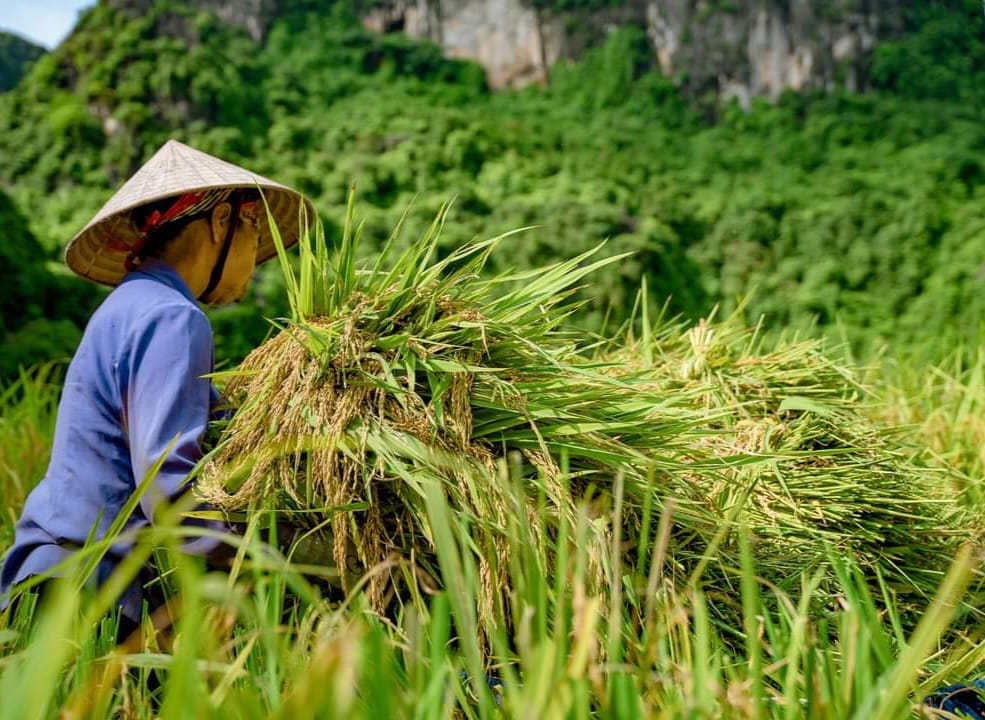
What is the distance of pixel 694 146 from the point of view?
51.7 feet

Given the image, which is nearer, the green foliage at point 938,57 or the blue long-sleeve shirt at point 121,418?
the blue long-sleeve shirt at point 121,418

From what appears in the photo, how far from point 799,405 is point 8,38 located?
2578cm

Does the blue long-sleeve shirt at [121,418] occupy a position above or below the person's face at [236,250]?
below

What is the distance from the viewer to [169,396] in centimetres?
122

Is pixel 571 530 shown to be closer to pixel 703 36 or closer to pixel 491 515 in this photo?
pixel 491 515

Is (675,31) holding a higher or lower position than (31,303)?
higher

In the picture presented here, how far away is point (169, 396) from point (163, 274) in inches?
11.5

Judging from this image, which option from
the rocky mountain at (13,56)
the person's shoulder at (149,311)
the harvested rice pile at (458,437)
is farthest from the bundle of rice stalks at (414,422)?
the rocky mountain at (13,56)

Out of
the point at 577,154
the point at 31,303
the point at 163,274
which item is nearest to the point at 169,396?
the point at 163,274

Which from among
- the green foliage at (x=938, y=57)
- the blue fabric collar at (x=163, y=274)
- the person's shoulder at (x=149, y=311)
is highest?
the green foliage at (x=938, y=57)

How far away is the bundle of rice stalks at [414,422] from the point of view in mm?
1152

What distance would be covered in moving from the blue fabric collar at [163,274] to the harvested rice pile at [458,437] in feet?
0.63

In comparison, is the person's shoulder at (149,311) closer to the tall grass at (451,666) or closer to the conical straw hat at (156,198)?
the conical straw hat at (156,198)

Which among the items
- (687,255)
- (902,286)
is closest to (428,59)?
(687,255)
